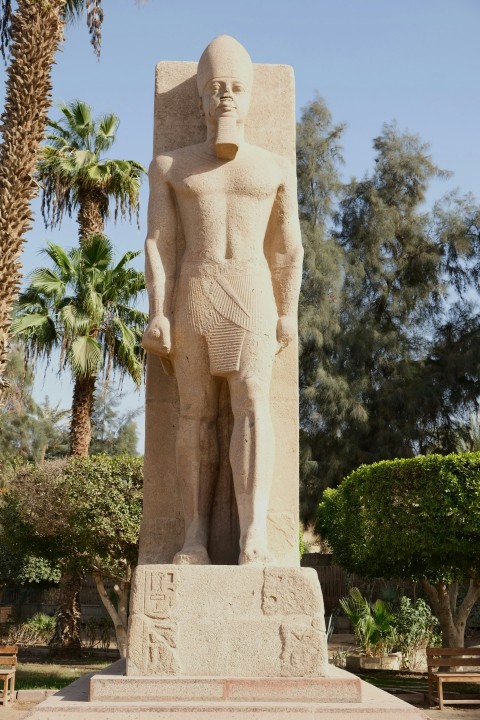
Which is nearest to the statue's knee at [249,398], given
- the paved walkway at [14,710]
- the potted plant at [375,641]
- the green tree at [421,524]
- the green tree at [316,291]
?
the paved walkway at [14,710]

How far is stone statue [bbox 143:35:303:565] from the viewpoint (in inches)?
172

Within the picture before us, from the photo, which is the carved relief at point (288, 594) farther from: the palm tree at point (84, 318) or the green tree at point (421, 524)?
the palm tree at point (84, 318)

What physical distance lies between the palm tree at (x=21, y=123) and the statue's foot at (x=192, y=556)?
6245 mm

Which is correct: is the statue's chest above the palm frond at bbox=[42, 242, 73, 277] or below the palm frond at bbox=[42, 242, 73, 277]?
below

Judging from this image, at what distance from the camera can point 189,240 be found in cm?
468

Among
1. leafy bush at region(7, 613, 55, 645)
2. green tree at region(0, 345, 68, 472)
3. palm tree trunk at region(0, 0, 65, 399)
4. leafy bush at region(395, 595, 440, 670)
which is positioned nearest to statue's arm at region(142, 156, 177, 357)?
palm tree trunk at region(0, 0, 65, 399)

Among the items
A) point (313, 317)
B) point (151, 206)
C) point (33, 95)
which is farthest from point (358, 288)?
point (151, 206)

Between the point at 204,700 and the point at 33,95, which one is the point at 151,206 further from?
the point at 33,95

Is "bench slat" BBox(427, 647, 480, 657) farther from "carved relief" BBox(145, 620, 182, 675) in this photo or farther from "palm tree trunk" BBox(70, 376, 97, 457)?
"carved relief" BBox(145, 620, 182, 675)

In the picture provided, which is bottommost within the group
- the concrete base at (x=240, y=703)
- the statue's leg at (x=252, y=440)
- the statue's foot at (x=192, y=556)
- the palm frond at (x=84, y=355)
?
the concrete base at (x=240, y=703)

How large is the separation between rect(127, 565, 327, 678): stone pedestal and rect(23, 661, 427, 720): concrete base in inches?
4.1

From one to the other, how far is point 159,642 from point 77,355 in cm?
1254

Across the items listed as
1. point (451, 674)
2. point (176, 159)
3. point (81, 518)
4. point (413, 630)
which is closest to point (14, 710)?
point (81, 518)

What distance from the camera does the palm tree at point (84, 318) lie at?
1620 centimetres
